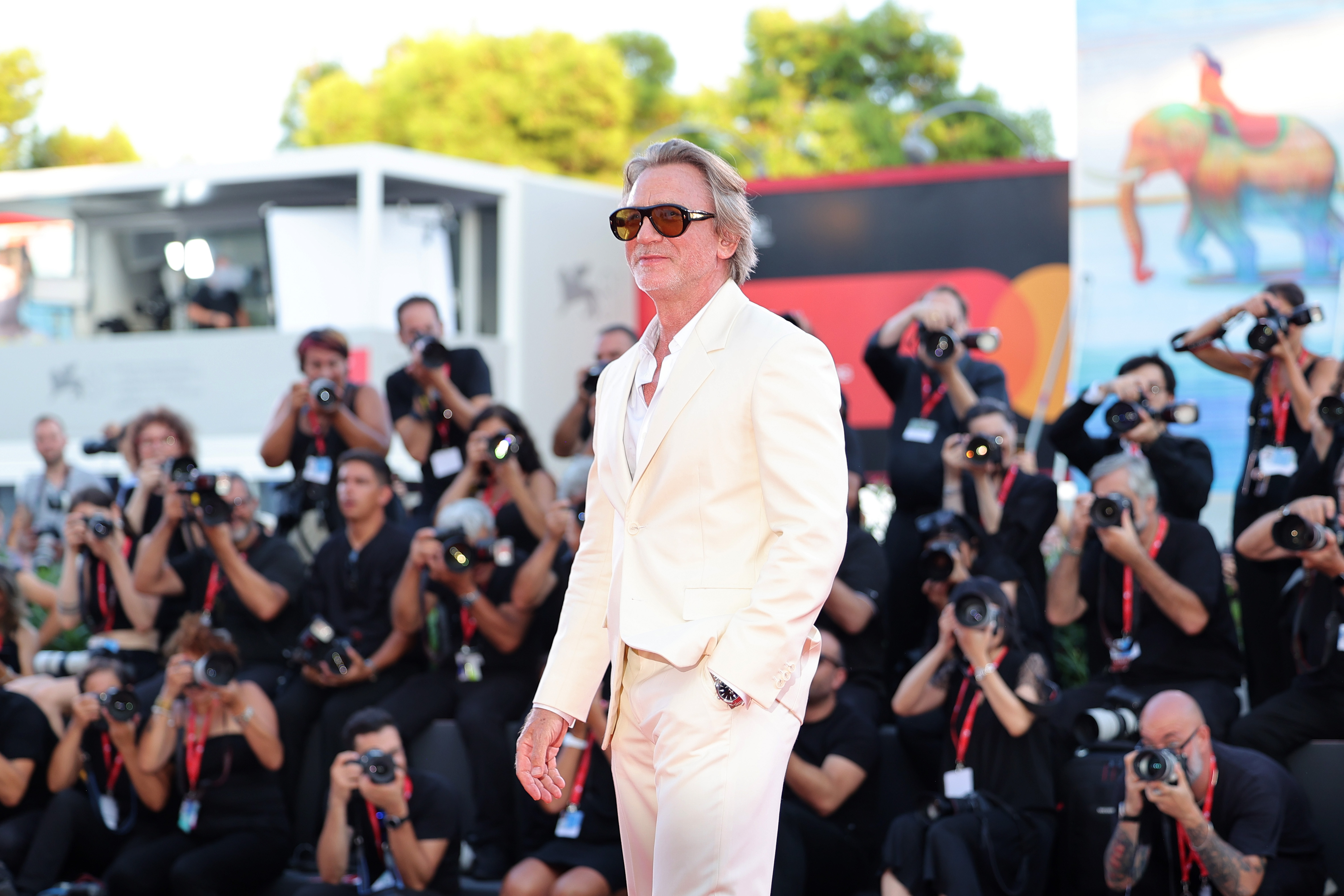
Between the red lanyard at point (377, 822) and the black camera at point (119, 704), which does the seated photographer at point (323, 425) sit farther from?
the red lanyard at point (377, 822)

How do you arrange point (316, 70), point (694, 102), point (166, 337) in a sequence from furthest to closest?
point (316, 70) → point (694, 102) → point (166, 337)

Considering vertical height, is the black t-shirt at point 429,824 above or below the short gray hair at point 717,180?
below

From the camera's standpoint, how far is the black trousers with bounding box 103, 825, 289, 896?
515cm

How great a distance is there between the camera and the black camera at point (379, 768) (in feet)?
15.9

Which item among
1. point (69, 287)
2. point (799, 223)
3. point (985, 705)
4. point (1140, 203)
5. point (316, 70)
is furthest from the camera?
point (316, 70)

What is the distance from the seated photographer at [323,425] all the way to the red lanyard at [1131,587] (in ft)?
10.4

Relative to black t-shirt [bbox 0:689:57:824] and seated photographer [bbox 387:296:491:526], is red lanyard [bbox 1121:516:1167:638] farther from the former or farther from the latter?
black t-shirt [bbox 0:689:57:824]

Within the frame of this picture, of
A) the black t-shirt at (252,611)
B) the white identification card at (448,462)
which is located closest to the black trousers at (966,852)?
the white identification card at (448,462)

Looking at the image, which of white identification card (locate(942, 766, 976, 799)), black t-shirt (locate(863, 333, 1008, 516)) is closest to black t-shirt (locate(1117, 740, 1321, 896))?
white identification card (locate(942, 766, 976, 799))

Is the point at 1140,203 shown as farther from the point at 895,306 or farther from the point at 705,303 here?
the point at 705,303

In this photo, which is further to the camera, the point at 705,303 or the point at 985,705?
the point at 985,705

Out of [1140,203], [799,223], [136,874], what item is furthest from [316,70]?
[136,874]

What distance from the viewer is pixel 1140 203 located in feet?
30.1

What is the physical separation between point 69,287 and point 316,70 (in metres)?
27.4
